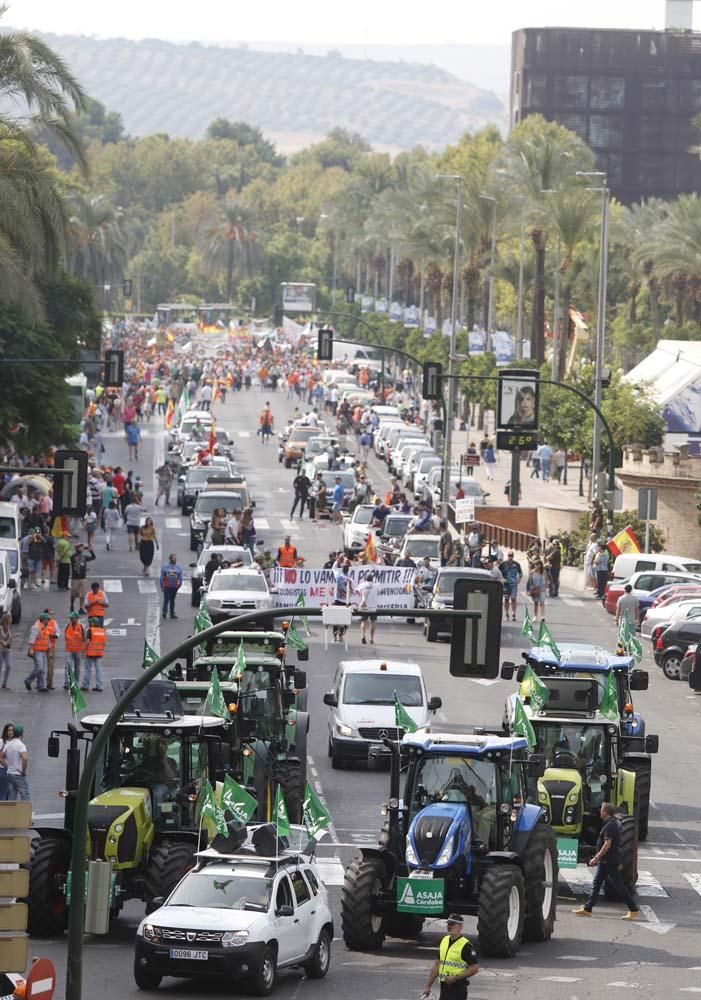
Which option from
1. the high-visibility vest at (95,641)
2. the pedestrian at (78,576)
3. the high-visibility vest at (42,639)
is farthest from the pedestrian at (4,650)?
the pedestrian at (78,576)

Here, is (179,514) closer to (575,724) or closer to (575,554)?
(575,554)

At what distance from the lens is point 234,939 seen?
742 inches

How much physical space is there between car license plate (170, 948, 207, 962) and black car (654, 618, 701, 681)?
2295 cm

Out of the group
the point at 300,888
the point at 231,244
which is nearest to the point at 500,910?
the point at 300,888

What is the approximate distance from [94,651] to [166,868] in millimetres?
15152

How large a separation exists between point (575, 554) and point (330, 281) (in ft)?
470

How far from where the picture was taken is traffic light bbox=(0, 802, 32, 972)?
620 inches

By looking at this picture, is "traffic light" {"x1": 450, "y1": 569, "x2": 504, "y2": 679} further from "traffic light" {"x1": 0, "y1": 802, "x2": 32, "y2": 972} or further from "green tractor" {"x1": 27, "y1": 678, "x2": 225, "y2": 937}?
"traffic light" {"x1": 0, "y1": 802, "x2": 32, "y2": 972}

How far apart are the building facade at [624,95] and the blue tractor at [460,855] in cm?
15079

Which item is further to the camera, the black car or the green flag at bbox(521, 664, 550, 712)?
the black car

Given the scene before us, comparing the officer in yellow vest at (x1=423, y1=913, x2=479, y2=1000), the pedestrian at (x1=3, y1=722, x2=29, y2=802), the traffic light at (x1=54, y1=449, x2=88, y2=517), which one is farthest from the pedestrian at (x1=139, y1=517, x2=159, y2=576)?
the officer in yellow vest at (x1=423, y1=913, x2=479, y2=1000)

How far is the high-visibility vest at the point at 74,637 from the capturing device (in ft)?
116

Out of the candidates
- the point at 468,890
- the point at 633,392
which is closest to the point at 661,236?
the point at 633,392

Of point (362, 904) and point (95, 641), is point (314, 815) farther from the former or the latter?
point (95, 641)
